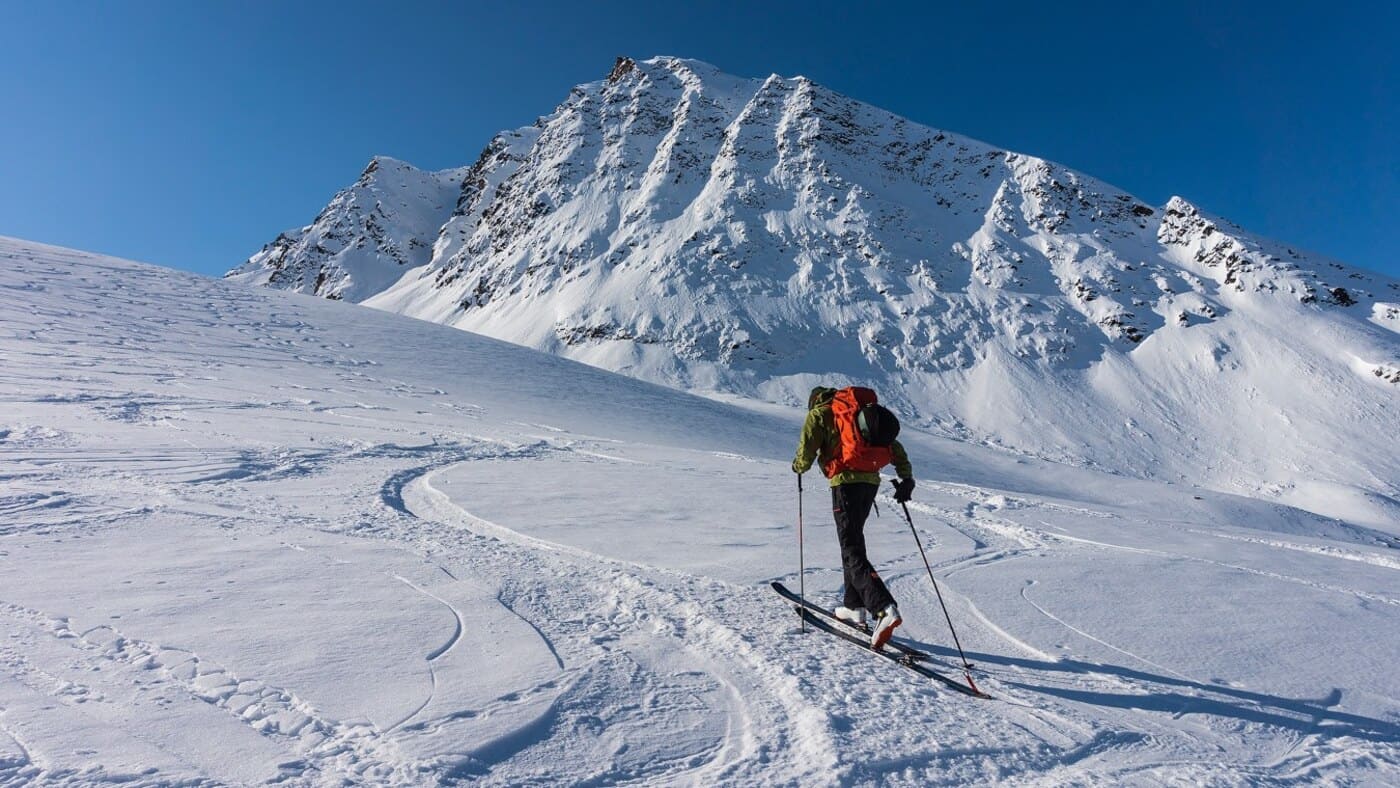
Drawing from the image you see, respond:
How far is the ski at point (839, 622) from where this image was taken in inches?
173

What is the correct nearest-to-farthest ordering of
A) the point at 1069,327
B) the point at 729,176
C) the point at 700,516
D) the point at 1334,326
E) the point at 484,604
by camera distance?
the point at 484,604 < the point at 700,516 < the point at 1334,326 < the point at 1069,327 < the point at 729,176

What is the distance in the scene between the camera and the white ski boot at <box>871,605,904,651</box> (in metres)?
4.38

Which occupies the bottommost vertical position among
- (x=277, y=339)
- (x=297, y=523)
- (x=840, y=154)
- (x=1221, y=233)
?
(x=297, y=523)

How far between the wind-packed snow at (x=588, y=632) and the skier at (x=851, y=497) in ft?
1.37

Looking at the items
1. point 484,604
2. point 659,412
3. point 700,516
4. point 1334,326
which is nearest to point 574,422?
point 659,412

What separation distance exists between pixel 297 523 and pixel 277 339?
65.1 feet

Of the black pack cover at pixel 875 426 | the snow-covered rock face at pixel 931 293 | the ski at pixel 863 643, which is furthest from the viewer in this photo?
the snow-covered rock face at pixel 931 293

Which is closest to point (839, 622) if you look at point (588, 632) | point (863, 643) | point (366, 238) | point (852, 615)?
point (852, 615)

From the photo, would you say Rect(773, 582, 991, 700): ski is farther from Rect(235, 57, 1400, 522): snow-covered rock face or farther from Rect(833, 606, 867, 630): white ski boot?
Rect(235, 57, 1400, 522): snow-covered rock face

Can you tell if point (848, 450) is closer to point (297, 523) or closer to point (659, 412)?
point (297, 523)

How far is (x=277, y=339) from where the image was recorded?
2278cm

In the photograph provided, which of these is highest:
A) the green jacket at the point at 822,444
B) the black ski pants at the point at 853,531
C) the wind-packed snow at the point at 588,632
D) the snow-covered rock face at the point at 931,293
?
the snow-covered rock face at the point at 931,293

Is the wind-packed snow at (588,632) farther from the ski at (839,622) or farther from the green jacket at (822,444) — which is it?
the green jacket at (822,444)

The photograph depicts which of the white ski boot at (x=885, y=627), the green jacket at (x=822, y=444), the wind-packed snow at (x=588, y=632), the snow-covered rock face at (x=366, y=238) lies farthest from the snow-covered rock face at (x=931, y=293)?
the white ski boot at (x=885, y=627)
